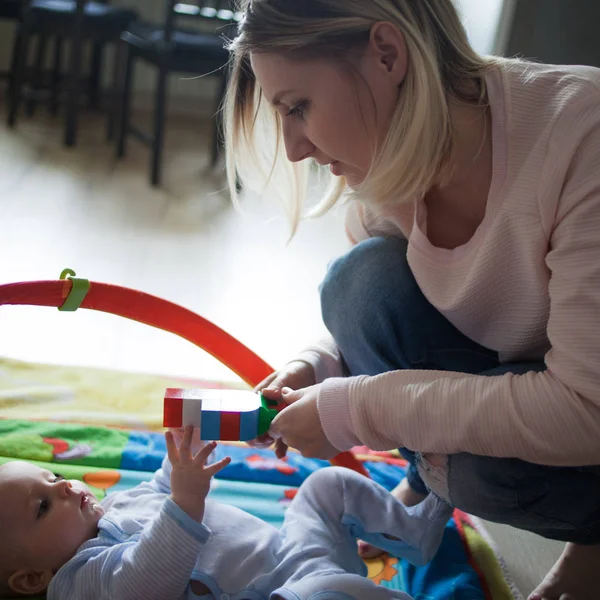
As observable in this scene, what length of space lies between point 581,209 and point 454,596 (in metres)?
0.56

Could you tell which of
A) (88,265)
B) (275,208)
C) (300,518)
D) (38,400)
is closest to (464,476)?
(300,518)

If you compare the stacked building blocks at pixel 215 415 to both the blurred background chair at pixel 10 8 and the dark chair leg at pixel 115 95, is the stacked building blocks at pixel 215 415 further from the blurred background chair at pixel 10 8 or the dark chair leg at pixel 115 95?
the blurred background chair at pixel 10 8

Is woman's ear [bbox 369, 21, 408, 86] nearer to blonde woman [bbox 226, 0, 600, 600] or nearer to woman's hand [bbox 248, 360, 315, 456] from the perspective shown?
blonde woman [bbox 226, 0, 600, 600]

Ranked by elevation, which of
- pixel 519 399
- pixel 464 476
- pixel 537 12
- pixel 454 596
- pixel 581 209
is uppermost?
pixel 537 12

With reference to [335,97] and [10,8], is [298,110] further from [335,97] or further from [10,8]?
[10,8]

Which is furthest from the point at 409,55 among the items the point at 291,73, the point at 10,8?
the point at 10,8

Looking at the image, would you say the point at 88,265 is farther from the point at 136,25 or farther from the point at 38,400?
the point at 136,25

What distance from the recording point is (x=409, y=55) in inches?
34.4

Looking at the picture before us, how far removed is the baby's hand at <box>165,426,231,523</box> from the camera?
0.97 m

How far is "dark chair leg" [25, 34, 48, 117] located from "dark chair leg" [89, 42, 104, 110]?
0.22 metres

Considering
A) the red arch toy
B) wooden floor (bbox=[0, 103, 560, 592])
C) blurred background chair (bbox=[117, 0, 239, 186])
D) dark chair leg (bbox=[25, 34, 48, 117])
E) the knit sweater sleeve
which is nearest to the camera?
the knit sweater sleeve

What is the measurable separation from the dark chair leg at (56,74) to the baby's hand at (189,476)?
2910 mm

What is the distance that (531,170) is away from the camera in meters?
0.86

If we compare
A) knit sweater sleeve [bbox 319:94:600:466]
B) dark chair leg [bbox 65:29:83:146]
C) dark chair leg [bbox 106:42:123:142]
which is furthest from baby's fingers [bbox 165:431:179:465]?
dark chair leg [bbox 106:42:123:142]
